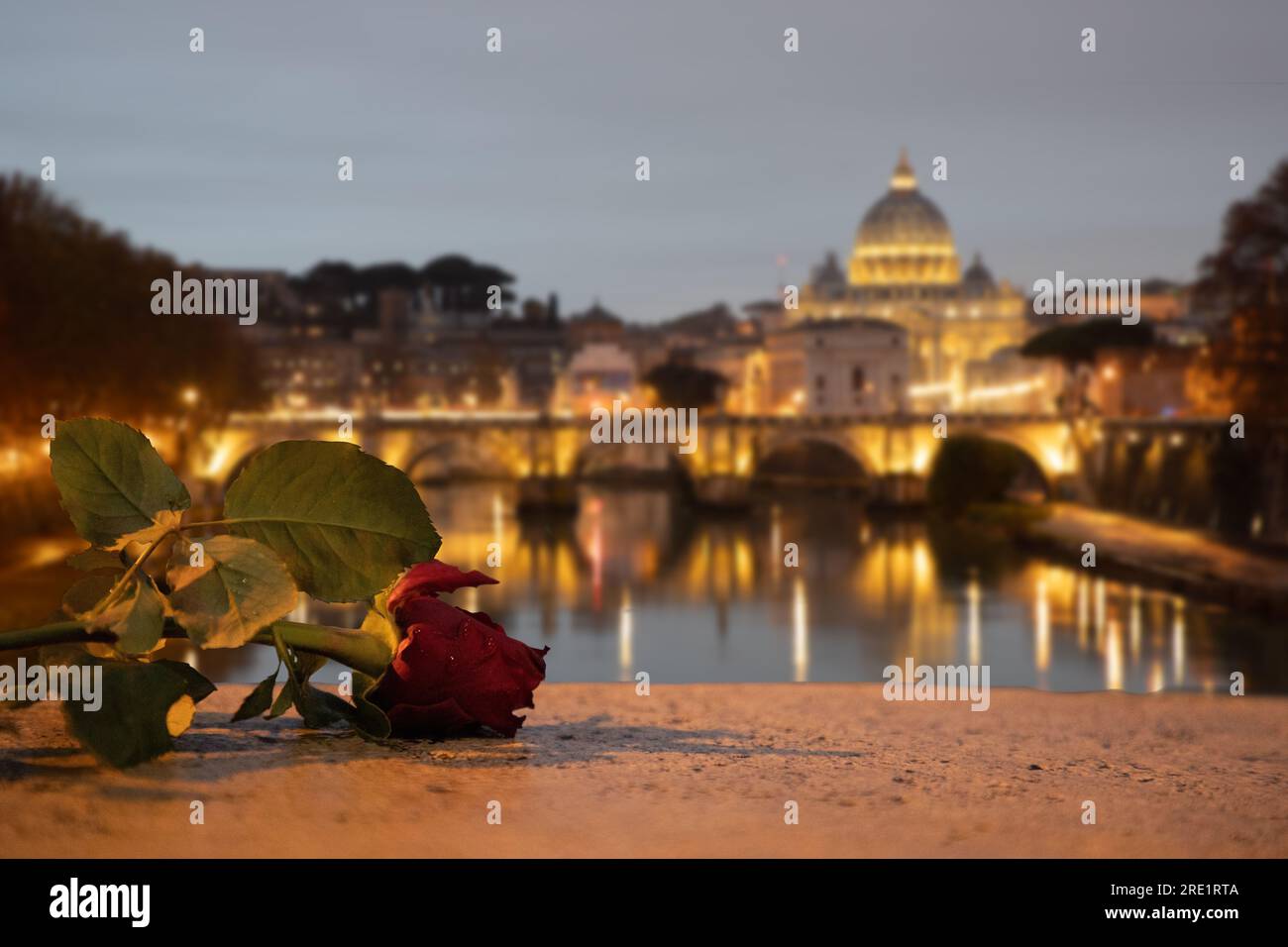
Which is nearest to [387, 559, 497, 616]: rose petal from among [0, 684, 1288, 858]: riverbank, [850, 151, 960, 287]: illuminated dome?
[0, 684, 1288, 858]: riverbank

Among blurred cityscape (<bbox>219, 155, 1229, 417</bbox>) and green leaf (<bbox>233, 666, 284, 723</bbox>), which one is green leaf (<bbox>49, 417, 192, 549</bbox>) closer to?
green leaf (<bbox>233, 666, 284, 723</bbox>)

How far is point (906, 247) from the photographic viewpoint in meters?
111

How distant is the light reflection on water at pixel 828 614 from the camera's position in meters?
20.3

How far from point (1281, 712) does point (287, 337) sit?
98.3 m

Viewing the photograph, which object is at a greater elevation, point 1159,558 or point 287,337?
point 287,337

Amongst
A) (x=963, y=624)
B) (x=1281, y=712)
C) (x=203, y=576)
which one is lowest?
(x=963, y=624)

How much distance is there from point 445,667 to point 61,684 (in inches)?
22.1

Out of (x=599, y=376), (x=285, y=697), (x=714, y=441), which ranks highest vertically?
(x=599, y=376)

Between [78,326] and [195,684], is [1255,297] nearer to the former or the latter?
[78,326]

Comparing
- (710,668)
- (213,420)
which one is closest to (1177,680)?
(710,668)

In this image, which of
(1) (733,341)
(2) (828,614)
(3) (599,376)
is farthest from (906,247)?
(2) (828,614)

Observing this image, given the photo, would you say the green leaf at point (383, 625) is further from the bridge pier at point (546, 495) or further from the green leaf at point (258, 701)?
the bridge pier at point (546, 495)

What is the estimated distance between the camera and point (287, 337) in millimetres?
100625
